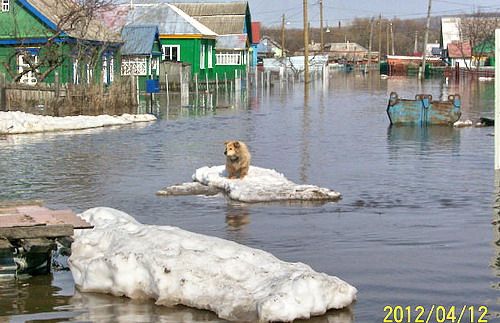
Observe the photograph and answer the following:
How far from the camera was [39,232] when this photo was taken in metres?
8.73

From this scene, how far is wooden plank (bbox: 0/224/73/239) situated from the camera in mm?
8711

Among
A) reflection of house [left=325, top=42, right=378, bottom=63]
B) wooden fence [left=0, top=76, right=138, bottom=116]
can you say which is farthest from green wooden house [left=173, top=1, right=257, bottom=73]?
reflection of house [left=325, top=42, right=378, bottom=63]

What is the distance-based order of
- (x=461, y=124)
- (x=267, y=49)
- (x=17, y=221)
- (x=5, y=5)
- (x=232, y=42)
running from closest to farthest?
(x=17, y=221)
(x=461, y=124)
(x=5, y=5)
(x=232, y=42)
(x=267, y=49)

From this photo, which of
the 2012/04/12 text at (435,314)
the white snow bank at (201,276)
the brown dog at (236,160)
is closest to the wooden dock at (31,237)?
the white snow bank at (201,276)

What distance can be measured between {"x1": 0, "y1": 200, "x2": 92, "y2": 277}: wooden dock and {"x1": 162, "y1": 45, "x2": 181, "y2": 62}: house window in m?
53.2

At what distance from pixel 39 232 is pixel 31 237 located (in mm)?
109

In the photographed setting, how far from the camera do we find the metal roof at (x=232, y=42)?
72.2 m

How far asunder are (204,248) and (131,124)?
74.6 feet

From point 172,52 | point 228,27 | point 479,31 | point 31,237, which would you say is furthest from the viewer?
point 479,31

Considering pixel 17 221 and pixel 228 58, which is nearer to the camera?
pixel 17 221

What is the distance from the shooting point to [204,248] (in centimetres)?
858

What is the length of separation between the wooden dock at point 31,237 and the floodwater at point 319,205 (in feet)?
0.62

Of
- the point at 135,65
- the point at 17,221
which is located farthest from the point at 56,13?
the point at 17,221

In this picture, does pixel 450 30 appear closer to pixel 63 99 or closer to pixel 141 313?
pixel 63 99
